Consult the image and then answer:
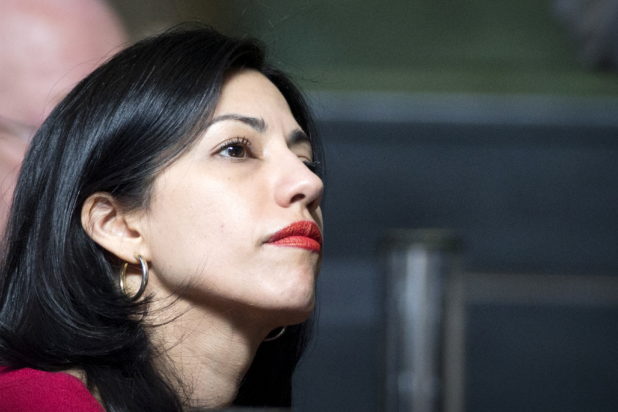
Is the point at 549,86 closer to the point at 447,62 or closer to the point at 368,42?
the point at 447,62

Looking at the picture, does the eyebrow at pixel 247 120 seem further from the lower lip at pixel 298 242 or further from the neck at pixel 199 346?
the neck at pixel 199 346

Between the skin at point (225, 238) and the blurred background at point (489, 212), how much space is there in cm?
180

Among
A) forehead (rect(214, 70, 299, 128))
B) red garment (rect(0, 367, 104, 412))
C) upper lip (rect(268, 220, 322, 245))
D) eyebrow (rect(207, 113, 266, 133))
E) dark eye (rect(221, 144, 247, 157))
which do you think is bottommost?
red garment (rect(0, 367, 104, 412))

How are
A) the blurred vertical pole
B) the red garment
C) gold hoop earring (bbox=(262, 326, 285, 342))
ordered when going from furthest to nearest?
the blurred vertical pole, gold hoop earring (bbox=(262, 326, 285, 342)), the red garment

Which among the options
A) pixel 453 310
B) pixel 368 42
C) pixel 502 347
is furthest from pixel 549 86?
pixel 453 310

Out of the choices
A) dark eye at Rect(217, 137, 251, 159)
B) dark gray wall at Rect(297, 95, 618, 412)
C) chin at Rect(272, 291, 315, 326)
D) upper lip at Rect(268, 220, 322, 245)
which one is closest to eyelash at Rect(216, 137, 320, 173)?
dark eye at Rect(217, 137, 251, 159)

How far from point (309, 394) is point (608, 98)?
1.86 m

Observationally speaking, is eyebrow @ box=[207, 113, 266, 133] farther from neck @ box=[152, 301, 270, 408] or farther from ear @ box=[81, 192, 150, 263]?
neck @ box=[152, 301, 270, 408]

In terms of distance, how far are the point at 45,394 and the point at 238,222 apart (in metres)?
0.41

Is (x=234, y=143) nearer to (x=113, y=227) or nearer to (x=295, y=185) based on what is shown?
(x=295, y=185)

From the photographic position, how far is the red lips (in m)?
1.90

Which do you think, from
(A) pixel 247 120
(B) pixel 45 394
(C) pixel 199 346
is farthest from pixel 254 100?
(B) pixel 45 394

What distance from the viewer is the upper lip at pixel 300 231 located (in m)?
1.90

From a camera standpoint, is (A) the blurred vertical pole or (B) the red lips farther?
(A) the blurred vertical pole
